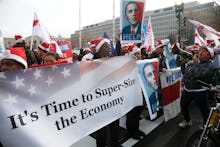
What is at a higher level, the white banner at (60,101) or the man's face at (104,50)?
the man's face at (104,50)

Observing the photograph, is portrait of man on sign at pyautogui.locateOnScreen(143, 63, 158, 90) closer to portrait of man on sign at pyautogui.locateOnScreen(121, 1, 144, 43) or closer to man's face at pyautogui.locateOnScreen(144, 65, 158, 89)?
man's face at pyautogui.locateOnScreen(144, 65, 158, 89)

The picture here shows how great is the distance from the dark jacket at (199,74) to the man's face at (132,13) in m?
1.54

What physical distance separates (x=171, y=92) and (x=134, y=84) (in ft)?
5.82

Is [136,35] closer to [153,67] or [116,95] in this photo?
[153,67]

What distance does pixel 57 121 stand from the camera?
2.27 metres

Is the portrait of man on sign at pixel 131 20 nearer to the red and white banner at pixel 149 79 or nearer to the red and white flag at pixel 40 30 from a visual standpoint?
the red and white banner at pixel 149 79

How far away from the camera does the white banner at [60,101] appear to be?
1.92 meters

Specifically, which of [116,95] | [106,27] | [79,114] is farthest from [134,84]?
[106,27]

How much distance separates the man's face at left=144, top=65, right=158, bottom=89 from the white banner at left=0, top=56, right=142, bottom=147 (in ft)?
3.06

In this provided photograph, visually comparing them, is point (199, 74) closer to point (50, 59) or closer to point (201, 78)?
point (201, 78)

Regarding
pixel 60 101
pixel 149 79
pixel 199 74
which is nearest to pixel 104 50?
pixel 149 79

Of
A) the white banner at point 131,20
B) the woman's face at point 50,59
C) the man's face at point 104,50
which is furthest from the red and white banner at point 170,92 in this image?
the woman's face at point 50,59

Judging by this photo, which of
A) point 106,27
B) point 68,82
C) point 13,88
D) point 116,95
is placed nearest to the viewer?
point 13,88

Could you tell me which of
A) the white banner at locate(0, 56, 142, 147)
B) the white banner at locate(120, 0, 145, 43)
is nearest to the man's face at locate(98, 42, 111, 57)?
the white banner at locate(0, 56, 142, 147)
